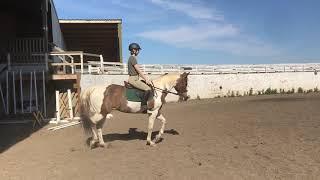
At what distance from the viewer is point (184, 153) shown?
11.6 metres

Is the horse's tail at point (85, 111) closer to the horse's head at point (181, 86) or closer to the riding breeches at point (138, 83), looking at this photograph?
the riding breeches at point (138, 83)

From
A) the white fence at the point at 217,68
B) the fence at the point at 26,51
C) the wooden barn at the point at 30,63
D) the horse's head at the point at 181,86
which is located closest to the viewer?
the horse's head at the point at 181,86

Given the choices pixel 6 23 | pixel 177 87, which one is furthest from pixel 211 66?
pixel 177 87

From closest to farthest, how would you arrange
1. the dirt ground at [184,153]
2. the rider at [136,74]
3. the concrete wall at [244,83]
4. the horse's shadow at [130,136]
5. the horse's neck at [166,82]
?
the dirt ground at [184,153] → the rider at [136,74] → the horse's neck at [166,82] → the horse's shadow at [130,136] → the concrete wall at [244,83]

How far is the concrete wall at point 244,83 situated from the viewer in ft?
116

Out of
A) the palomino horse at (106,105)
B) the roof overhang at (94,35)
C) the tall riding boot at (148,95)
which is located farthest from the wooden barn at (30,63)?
the roof overhang at (94,35)

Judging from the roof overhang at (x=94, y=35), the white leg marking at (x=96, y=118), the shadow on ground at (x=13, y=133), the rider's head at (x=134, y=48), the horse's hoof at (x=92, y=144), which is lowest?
the shadow on ground at (x=13, y=133)

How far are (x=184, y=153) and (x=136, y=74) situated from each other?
2548 mm

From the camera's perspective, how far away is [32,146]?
14.3 meters

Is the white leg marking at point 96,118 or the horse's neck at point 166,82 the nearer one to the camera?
the white leg marking at point 96,118

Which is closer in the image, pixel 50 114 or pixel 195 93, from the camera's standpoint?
pixel 50 114

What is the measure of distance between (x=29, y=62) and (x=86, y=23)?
49.1 ft

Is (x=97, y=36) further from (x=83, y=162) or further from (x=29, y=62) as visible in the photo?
(x=83, y=162)

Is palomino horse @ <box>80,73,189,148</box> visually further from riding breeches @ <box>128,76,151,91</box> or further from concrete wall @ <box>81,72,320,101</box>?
concrete wall @ <box>81,72,320,101</box>
